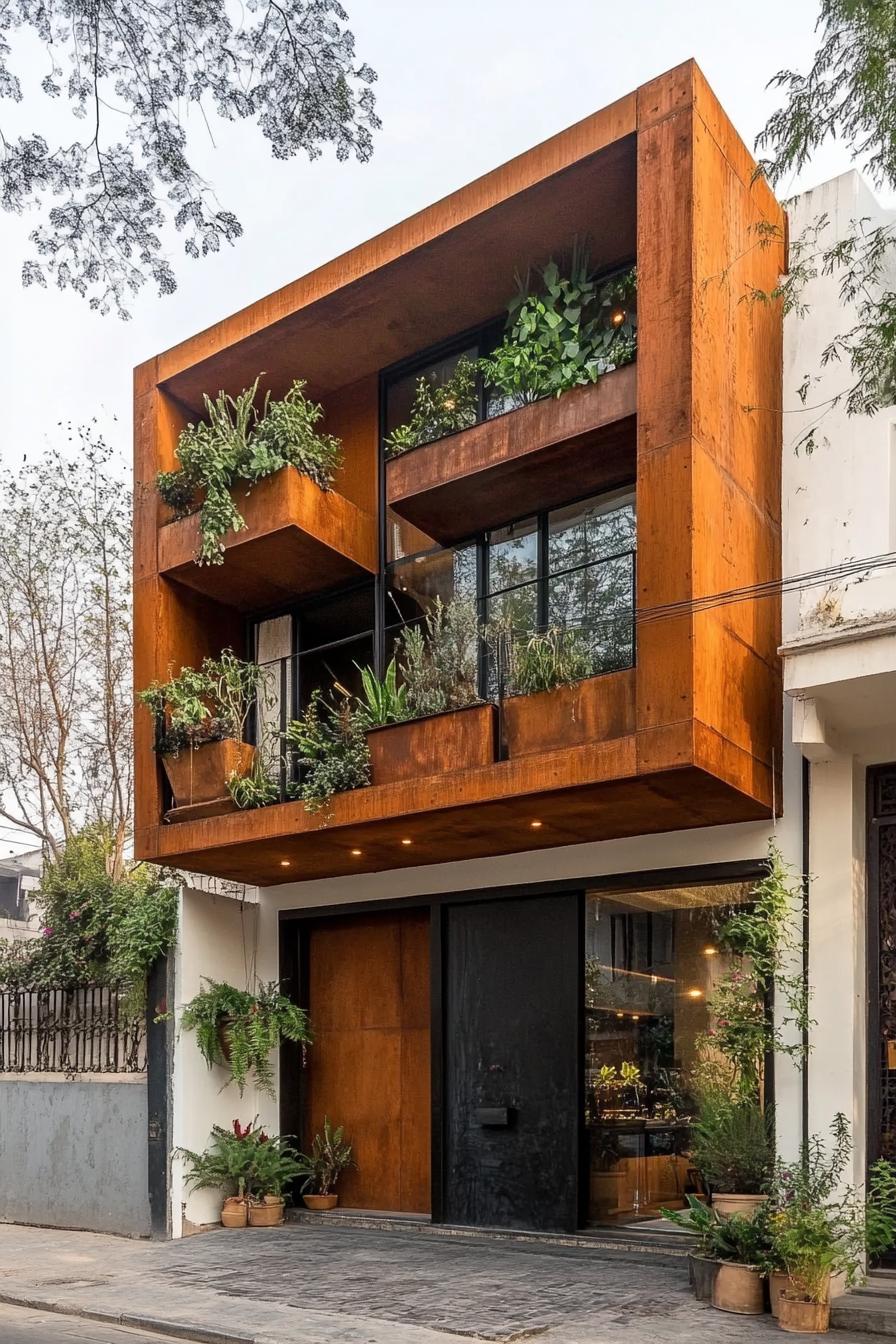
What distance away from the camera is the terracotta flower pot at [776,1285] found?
9.87 m

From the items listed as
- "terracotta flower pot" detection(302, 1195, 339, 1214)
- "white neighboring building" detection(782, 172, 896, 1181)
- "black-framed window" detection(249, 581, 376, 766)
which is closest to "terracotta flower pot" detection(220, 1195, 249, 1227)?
"terracotta flower pot" detection(302, 1195, 339, 1214)

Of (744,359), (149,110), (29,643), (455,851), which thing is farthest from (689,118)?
(29,643)

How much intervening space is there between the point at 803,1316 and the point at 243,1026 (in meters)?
7.14

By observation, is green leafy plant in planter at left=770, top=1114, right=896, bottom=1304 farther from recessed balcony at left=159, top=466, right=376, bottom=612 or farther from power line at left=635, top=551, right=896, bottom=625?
recessed balcony at left=159, top=466, right=376, bottom=612

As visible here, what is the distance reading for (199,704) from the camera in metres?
14.4

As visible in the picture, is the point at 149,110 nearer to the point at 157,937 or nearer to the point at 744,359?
the point at 744,359

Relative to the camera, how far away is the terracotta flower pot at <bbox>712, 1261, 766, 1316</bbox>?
10133 millimetres

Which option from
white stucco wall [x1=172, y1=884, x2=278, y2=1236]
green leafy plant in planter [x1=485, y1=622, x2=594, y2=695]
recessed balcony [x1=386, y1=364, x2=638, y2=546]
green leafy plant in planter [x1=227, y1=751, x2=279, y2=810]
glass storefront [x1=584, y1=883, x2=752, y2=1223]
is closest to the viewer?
green leafy plant in planter [x1=485, y1=622, x2=594, y2=695]

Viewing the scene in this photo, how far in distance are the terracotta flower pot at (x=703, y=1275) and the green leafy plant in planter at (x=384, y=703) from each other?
516cm

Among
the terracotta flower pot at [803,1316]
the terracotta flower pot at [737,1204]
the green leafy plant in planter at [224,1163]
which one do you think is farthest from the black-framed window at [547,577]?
the green leafy plant in planter at [224,1163]

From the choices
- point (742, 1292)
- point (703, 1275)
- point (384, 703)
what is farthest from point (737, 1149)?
point (384, 703)

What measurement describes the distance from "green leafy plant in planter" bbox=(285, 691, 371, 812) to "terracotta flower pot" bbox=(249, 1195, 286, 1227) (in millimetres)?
4411

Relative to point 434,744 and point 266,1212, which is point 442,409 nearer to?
point 434,744

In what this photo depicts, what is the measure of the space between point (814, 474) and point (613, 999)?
5.04m
